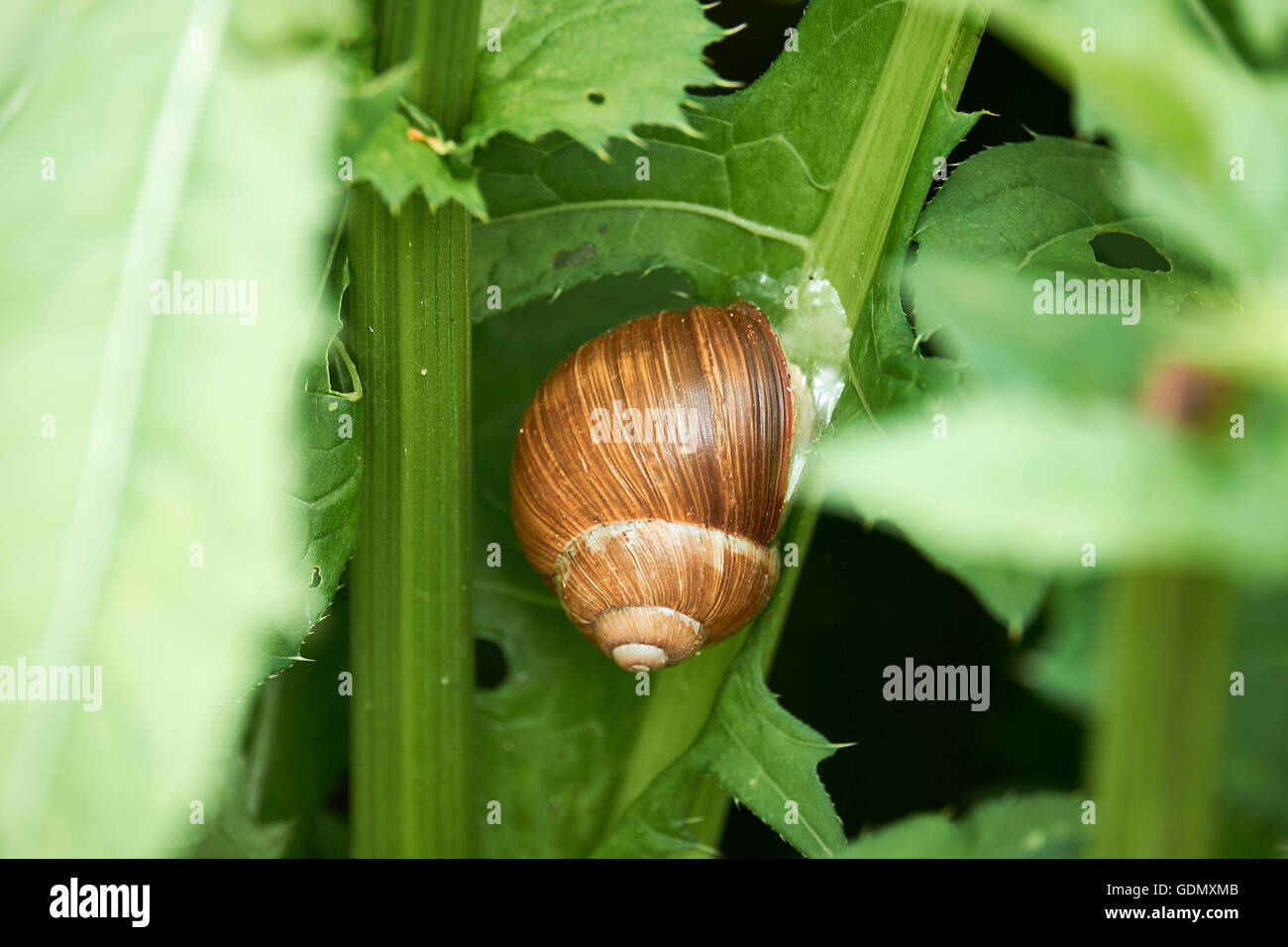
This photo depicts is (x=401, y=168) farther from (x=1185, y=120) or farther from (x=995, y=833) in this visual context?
(x=995, y=833)

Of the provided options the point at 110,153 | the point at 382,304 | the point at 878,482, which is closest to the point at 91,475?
the point at 110,153

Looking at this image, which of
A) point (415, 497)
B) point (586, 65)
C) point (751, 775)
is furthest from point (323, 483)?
point (751, 775)

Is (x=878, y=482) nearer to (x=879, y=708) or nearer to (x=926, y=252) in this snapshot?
(x=926, y=252)

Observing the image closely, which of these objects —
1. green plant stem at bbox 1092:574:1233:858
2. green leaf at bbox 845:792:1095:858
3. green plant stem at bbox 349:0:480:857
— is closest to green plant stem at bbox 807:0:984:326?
green plant stem at bbox 349:0:480:857

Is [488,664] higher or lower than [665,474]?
lower

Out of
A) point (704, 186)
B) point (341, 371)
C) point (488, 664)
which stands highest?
point (704, 186)

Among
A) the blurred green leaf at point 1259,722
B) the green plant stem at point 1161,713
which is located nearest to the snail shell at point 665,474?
the blurred green leaf at point 1259,722

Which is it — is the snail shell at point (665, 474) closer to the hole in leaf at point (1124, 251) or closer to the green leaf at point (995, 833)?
the green leaf at point (995, 833)
